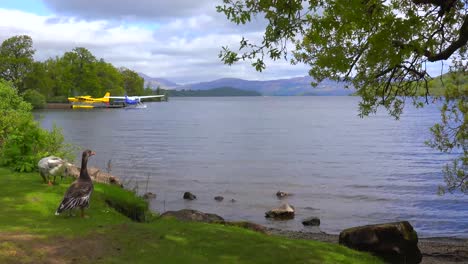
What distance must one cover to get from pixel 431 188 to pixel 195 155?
2355cm

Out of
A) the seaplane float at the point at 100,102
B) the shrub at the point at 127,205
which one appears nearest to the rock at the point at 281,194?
the shrub at the point at 127,205

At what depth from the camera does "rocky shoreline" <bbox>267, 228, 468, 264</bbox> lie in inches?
632

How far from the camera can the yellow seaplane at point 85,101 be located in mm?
151500

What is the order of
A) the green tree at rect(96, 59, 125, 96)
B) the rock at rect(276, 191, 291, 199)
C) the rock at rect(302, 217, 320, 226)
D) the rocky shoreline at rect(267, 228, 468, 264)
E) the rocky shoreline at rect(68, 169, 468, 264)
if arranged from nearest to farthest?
the rocky shoreline at rect(68, 169, 468, 264), the rocky shoreline at rect(267, 228, 468, 264), the rock at rect(302, 217, 320, 226), the rock at rect(276, 191, 291, 199), the green tree at rect(96, 59, 125, 96)

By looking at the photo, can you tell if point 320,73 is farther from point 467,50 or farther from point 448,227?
point 448,227

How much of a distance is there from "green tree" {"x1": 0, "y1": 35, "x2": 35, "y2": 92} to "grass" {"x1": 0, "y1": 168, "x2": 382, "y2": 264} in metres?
137

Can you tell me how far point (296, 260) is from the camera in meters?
8.94

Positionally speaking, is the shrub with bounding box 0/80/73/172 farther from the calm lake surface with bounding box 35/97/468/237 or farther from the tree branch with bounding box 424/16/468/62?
the tree branch with bounding box 424/16/468/62

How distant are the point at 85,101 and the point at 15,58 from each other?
26034mm

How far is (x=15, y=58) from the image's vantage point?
445 feet

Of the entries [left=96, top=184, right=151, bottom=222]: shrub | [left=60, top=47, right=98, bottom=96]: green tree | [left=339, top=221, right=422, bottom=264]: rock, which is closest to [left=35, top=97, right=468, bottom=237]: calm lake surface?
[left=96, top=184, right=151, bottom=222]: shrub

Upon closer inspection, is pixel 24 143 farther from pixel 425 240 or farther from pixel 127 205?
pixel 425 240

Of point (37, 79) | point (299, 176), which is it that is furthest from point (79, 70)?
point (299, 176)

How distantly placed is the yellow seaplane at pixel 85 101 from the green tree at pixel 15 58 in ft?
54.5
